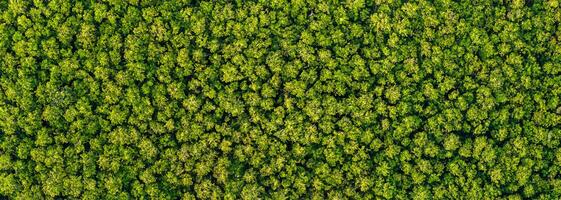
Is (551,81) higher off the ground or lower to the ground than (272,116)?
higher

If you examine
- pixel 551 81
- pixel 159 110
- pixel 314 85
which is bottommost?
pixel 159 110

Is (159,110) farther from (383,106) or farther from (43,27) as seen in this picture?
(383,106)

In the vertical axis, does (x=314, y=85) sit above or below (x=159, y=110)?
above

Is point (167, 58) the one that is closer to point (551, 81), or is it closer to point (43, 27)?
point (43, 27)

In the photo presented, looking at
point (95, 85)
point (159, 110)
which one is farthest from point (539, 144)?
point (95, 85)

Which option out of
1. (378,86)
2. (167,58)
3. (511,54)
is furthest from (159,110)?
(511,54)

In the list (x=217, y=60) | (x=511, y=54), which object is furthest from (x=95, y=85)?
(x=511, y=54)
